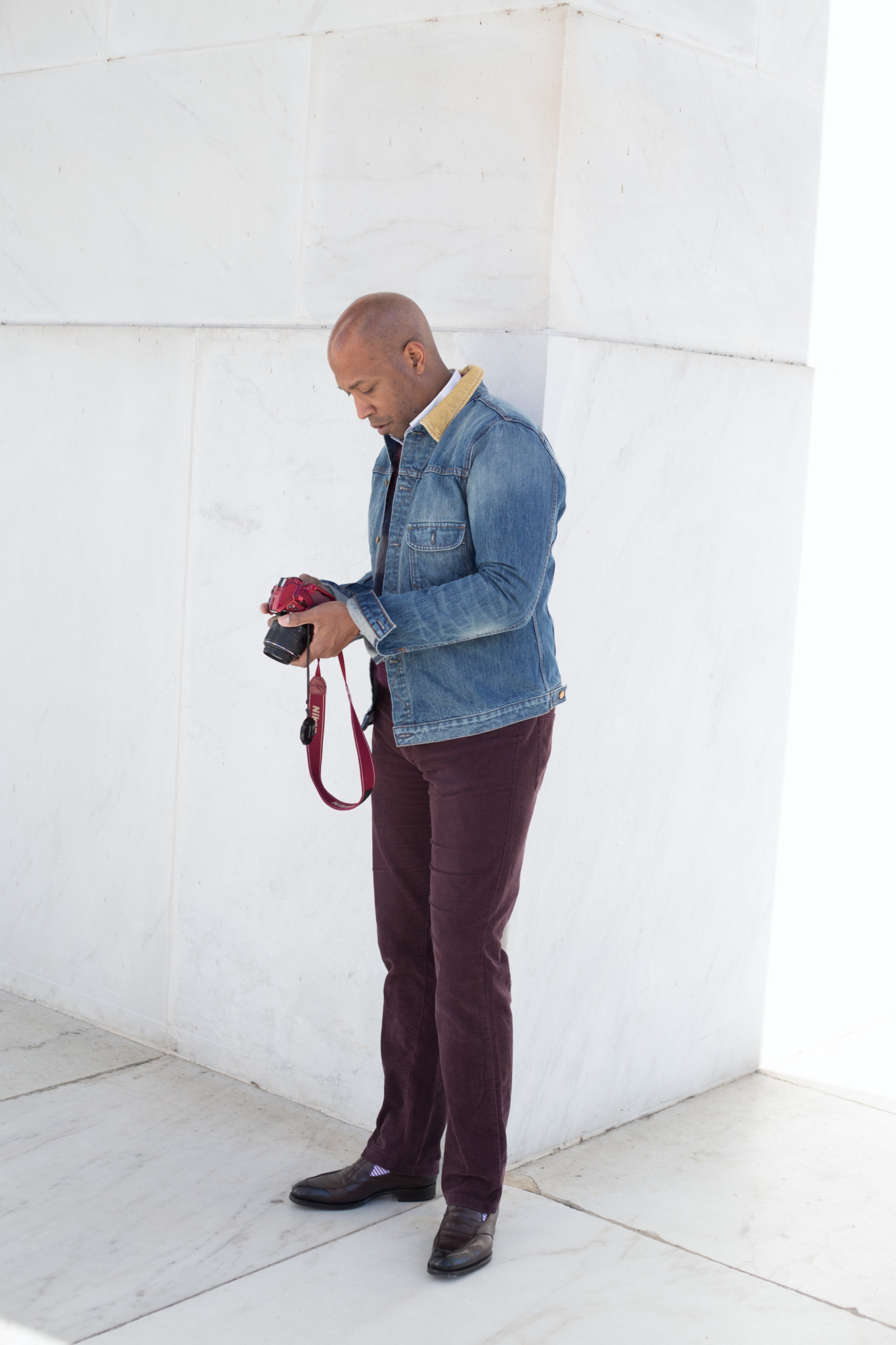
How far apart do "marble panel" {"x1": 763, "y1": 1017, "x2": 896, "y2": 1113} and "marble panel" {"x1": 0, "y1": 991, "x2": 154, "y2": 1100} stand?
180 cm

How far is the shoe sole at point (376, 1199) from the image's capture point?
3.13m

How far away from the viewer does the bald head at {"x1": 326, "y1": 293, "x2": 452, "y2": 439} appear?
2.71m

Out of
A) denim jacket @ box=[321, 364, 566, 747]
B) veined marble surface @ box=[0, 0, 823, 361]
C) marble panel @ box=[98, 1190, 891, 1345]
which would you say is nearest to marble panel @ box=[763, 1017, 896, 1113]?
marble panel @ box=[98, 1190, 891, 1345]

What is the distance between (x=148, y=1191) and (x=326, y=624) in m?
1.38

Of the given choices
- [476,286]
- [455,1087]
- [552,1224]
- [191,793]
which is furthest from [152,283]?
[552,1224]

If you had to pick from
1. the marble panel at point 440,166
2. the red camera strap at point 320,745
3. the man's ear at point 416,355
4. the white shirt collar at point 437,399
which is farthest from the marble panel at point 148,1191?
the marble panel at point 440,166

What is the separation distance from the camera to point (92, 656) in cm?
414

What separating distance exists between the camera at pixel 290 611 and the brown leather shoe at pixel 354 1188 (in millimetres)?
1187

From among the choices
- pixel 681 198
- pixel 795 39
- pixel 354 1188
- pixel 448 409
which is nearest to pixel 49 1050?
pixel 354 1188

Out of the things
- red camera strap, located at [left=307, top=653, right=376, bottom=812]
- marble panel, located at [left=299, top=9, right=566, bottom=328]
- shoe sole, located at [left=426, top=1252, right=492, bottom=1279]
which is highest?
marble panel, located at [left=299, top=9, right=566, bottom=328]

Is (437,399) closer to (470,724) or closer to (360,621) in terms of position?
(360,621)

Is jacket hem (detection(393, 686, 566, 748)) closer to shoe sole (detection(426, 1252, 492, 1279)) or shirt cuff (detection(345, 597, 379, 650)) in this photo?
shirt cuff (detection(345, 597, 379, 650))

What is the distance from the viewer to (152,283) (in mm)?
3881

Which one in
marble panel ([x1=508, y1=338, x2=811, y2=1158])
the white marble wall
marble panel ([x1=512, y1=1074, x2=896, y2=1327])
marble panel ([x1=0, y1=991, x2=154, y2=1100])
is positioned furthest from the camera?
marble panel ([x1=0, y1=991, x2=154, y2=1100])
